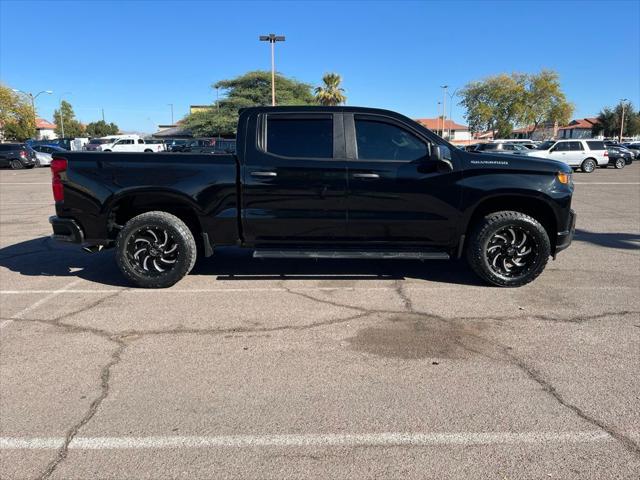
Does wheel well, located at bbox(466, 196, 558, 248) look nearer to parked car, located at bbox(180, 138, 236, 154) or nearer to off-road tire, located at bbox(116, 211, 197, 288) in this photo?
parked car, located at bbox(180, 138, 236, 154)

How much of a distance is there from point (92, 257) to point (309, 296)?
12.2ft

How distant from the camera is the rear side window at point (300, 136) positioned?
17.8ft

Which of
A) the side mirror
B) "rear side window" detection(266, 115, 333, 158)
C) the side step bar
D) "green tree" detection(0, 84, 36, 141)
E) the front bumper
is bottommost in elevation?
the side step bar

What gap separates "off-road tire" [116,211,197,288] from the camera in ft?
17.8

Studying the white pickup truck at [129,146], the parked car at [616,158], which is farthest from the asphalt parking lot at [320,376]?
the white pickup truck at [129,146]

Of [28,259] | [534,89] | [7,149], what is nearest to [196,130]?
[7,149]

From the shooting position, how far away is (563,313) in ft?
15.8

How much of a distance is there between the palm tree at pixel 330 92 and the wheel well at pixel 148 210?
6417cm

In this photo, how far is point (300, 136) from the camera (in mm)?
5480

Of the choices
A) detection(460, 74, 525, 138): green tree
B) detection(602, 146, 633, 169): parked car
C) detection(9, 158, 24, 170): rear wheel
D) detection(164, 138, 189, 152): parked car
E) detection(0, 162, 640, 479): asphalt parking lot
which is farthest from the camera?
detection(460, 74, 525, 138): green tree

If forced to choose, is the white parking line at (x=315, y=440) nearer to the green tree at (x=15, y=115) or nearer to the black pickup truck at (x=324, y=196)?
the black pickup truck at (x=324, y=196)

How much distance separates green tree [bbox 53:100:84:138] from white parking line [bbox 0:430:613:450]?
123m

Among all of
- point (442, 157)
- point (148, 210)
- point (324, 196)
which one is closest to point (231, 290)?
→ point (148, 210)

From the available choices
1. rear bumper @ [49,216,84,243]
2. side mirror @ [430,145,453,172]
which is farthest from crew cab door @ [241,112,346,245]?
rear bumper @ [49,216,84,243]
